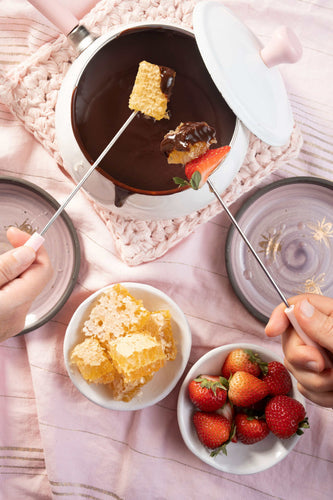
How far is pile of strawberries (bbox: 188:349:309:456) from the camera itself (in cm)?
116

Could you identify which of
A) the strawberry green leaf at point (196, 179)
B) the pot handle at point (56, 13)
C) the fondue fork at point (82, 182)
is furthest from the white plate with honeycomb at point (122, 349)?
the pot handle at point (56, 13)

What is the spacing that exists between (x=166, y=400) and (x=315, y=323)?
0.56 metres

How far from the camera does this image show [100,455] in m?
1.29

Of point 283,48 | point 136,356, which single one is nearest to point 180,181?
point 283,48

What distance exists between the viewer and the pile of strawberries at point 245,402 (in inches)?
45.5

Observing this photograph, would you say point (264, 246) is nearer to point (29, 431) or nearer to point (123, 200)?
point (123, 200)

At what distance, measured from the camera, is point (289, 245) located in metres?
1.27

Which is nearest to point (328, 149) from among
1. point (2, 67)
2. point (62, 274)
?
point (62, 274)

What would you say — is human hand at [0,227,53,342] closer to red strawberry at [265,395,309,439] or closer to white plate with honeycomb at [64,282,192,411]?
white plate with honeycomb at [64,282,192,411]

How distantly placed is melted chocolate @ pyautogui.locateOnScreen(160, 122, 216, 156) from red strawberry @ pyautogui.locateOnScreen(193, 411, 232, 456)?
2.39 ft

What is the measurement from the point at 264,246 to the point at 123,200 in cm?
53

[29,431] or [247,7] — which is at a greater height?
[247,7]

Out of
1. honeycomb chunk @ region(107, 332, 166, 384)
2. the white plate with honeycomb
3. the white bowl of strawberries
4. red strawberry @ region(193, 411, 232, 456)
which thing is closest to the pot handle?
the white plate with honeycomb

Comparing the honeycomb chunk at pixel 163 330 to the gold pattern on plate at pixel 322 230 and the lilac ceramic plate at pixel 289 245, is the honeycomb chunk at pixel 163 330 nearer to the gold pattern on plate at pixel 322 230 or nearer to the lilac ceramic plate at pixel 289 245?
the lilac ceramic plate at pixel 289 245
